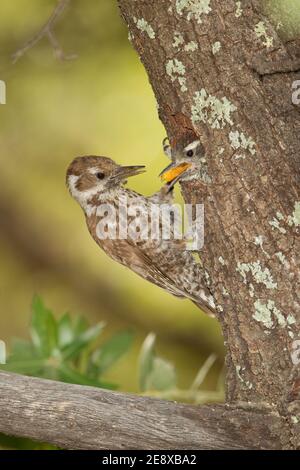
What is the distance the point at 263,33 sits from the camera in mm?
3199

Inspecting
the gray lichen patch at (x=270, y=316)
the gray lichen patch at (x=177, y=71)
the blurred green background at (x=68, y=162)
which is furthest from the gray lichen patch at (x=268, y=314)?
the blurred green background at (x=68, y=162)

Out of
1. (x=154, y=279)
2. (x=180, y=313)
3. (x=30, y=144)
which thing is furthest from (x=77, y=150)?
(x=154, y=279)

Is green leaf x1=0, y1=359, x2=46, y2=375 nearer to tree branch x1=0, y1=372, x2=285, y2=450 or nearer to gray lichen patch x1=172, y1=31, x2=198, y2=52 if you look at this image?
tree branch x1=0, y1=372, x2=285, y2=450

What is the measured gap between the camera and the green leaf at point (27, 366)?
4324mm

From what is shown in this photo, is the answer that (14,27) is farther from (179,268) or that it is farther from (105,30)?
(179,268)

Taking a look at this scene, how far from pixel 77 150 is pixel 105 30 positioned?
2.49 ft

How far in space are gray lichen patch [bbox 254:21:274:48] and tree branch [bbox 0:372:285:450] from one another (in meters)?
1.23

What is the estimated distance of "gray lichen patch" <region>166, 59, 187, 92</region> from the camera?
3.26 meters

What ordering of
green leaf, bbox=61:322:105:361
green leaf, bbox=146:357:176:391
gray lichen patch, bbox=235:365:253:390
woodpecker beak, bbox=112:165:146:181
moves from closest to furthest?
gray lichen patch, bbox=235:365:253:390 → green leaf, bbox=61:322:105:361 → woodpecker beak, bbox=112:165:146:181 → green leaf, bbox=146:357:176:391

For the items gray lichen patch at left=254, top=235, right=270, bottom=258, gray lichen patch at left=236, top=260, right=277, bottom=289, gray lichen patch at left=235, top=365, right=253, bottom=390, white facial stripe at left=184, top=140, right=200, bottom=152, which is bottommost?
gray lichen patch at left=235, top=365, right=253, bottom=390

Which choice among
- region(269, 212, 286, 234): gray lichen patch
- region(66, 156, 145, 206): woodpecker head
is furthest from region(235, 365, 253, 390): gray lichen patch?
region(66, 156, 145, 206): woodpecker head

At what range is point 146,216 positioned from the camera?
4.41m

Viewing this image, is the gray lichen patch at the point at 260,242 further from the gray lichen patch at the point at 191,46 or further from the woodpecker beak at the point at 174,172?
the gray lichen patch at the point at 191,46

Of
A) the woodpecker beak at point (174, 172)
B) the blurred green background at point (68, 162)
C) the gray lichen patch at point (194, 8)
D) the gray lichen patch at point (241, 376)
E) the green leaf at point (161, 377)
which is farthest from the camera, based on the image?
the blurred green background at point (68, 162)
